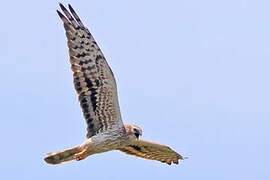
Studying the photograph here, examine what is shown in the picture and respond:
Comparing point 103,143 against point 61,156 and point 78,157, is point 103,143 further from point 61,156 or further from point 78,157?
point 61,156

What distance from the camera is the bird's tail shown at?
15.1m

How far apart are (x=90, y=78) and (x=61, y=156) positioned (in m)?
1.49

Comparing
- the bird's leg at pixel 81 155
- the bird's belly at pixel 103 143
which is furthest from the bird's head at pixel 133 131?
the bird's leg at pixel 81 155

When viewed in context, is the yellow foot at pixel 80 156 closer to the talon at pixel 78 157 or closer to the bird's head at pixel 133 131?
the talon at pixel 78 157

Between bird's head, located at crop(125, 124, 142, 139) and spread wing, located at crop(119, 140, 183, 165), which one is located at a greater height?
bird's head, located at crop(125, 124, 142, 139)

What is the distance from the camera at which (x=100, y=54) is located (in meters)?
15.7

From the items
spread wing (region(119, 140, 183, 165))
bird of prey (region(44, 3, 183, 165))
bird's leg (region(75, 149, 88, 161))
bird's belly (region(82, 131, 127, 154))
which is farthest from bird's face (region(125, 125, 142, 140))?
bird's leg (region(75, 149, 88, 161))

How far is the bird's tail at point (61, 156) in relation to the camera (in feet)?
49.7

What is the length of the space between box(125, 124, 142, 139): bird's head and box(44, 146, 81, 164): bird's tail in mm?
1027

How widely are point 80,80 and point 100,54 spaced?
58 cm

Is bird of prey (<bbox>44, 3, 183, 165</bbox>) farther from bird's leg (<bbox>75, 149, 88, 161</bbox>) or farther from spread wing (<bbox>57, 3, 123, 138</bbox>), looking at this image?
bird's leg (<bbox>75, 149, 88, 161</bbox>)

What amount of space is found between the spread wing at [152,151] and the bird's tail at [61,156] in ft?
4.51

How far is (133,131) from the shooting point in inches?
621

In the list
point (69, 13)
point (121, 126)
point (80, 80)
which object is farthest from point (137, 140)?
point (69, 13)
